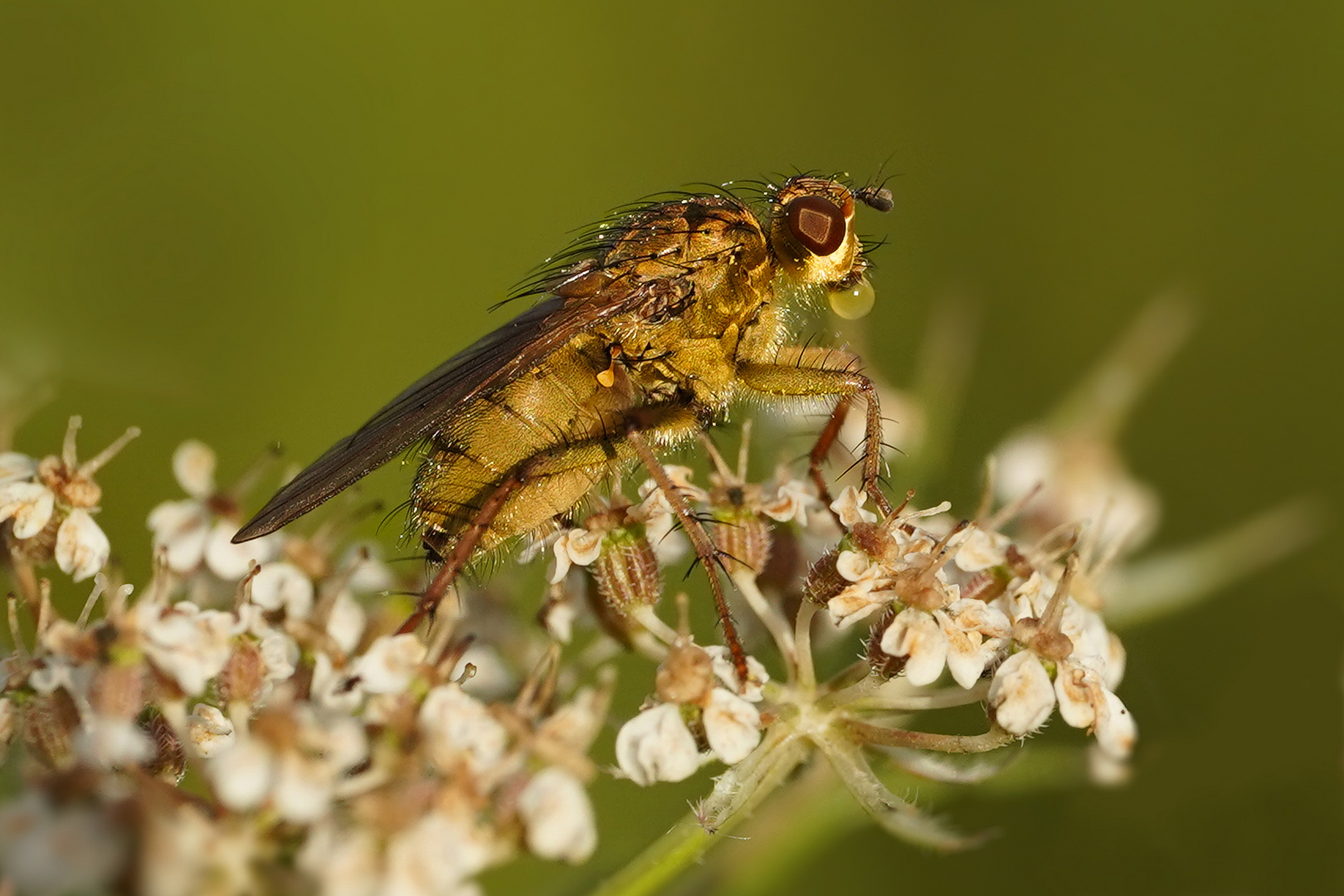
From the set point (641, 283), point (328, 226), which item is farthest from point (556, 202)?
point (641, 283)

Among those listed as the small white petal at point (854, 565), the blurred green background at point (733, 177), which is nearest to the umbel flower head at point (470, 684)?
the small white petal at point (854, 565)

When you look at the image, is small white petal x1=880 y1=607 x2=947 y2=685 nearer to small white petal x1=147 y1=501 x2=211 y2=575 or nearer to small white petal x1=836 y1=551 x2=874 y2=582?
small white petal x1=836 y1=551 x2=874 y2=582

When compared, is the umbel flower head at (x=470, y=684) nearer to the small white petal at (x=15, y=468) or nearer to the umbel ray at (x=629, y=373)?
the small white petal at (x=15, y=468)

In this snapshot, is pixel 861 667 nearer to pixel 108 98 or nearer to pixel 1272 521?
pixel 1272 521

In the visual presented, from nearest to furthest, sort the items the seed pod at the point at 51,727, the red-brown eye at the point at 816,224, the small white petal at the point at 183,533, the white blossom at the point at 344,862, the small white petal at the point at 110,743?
the white blossom at the point at 344,862
the small white petal at the point at 110,743
the seed pod at the point at 51,727
the small white petal at the point at 183,533
the red-brown eye at the point at 816,224

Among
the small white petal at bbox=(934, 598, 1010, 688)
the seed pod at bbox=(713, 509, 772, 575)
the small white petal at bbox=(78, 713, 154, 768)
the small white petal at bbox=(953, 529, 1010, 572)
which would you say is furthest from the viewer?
the seed pod at bbox=(713, 509, 772, 575)

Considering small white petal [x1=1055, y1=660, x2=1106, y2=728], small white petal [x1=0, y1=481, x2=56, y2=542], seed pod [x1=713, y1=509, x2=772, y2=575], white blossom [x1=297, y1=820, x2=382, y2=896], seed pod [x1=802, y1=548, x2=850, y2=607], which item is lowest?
small white petal [x1=1055, y1=660, x2=1106, y2=728]

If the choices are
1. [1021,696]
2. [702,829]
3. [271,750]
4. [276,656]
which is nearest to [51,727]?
[276,656]

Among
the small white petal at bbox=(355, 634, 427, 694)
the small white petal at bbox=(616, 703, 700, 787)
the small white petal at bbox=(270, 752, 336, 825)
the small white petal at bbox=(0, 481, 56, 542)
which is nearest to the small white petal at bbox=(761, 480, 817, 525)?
the small white petal at bbox=(616, 703, 700, 787)
